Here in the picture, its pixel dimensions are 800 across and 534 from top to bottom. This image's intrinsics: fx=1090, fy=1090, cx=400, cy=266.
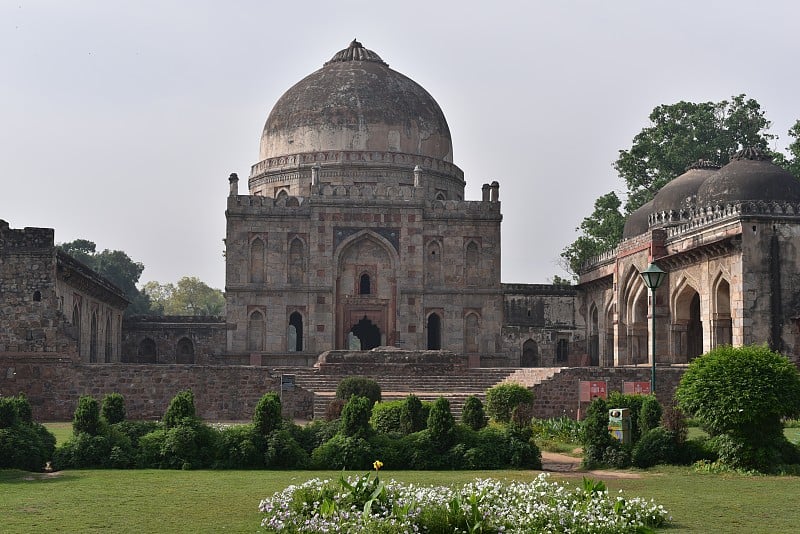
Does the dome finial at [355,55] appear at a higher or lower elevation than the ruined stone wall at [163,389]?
higher

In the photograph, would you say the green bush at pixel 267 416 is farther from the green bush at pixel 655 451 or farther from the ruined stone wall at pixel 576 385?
the ruined stone wall at pixel 576 385

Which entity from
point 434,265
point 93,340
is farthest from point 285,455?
point 93,340

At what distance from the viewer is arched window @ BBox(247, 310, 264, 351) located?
35.2 metres

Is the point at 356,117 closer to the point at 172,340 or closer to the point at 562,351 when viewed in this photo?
the point at 172,340

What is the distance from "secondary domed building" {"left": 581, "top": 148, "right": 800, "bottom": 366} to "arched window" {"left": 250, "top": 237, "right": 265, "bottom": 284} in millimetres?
11821

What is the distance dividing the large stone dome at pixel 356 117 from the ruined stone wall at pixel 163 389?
49.7ft

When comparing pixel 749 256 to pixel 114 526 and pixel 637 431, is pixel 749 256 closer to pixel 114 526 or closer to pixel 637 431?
pixel 637 431

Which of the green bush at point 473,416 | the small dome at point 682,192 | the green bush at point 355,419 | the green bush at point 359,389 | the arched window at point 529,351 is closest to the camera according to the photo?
the green bush at point 355,419

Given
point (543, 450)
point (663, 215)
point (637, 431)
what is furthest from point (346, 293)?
point (637, 431)

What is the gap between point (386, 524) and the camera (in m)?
8.46

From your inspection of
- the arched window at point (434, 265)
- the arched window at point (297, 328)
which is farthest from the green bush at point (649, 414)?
the arched window at point (297, 328)

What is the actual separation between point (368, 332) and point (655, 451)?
74.3 ft

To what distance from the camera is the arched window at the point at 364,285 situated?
119 ft

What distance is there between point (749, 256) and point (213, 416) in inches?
545
